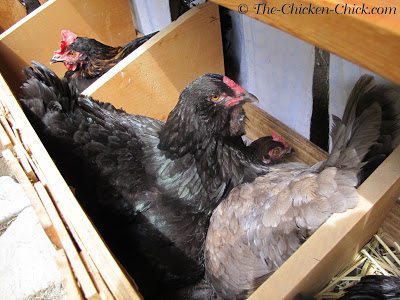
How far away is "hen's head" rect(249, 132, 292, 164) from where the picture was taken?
1556 mm

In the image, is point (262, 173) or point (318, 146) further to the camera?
point (318, 146)

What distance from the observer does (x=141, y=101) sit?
1.75 m

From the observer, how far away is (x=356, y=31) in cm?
46

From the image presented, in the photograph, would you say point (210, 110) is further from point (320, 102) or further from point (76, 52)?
point (76, 52)

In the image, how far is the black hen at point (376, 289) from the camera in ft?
2.65

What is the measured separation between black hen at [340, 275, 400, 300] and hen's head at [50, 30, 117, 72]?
5.91ft

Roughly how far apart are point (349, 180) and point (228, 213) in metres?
0.39

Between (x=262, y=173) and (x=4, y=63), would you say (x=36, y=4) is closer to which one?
(x=4, y=63)

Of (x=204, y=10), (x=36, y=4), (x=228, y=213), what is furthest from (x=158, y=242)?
(x=36, y=4)

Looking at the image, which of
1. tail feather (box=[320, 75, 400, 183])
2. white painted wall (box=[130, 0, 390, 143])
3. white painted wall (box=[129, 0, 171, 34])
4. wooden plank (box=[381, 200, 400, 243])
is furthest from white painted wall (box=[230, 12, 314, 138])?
white painted wall (box=[129, 0, 171, 34])

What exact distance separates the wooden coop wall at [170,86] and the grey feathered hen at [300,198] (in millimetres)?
58

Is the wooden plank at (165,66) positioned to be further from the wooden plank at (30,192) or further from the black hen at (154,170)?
the wooden plank at (30,192)

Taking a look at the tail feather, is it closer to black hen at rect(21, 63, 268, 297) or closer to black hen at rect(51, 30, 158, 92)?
black hen at rect(21, 63, 268, 297)

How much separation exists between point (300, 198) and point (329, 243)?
0.55ft
